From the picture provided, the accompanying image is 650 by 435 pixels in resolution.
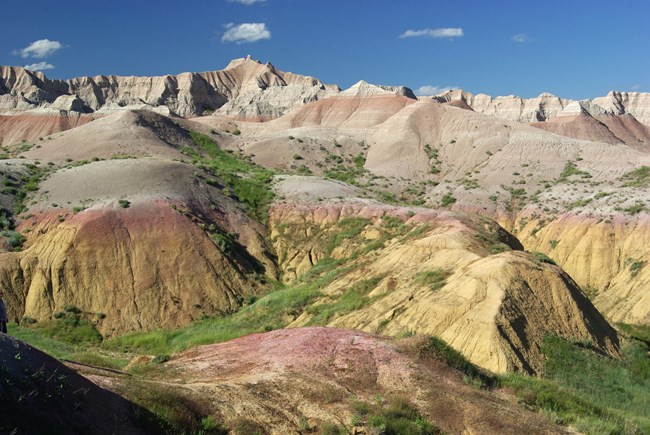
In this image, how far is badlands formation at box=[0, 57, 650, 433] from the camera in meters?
22.7

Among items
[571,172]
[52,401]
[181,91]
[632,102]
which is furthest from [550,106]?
[52,401]

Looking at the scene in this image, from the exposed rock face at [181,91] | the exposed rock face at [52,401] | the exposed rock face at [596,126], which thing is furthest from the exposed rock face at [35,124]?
the exposed rock face at [52,401]

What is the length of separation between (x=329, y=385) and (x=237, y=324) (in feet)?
59.0

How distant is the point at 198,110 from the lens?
13412 cm

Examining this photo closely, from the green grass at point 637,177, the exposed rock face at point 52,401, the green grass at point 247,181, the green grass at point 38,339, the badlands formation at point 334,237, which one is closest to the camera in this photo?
the exposed rock face at point 52,401

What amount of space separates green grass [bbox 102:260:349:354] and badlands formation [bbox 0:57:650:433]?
443mm

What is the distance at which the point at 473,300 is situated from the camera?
2467 cm

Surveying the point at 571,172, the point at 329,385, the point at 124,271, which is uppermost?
the point at 571,172

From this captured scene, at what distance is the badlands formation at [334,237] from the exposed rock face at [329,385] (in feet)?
0.32

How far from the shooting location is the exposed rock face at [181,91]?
11781 cm

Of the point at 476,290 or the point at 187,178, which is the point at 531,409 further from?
the point at 187,178

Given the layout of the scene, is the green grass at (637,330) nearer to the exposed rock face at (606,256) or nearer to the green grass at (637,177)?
the exposed rock face at (606,256)

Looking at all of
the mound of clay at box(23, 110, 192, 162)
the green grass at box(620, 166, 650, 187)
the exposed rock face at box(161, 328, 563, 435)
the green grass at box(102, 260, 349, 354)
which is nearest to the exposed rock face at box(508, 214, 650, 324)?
the green grass at box(620, 166, 650, 187)

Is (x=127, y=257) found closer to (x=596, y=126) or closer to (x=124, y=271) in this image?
(x=124, y=271)
